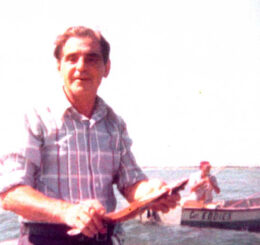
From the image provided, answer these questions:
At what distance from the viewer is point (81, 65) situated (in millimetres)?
2252

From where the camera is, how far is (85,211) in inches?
66.6

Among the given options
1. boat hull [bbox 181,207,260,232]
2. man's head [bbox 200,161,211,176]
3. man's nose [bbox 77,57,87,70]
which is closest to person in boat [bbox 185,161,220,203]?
man's head [bbox 200,161,211,176]

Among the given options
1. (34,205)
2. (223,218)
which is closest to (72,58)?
(34,205)

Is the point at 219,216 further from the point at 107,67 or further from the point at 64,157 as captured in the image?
the point at 64,157

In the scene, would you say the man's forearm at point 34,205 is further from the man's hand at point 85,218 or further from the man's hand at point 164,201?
the man's hand at point 164,201

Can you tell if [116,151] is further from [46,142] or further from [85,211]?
[85,211]

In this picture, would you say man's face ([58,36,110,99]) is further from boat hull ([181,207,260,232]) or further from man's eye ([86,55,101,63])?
boat hull ([181,207,260,232])

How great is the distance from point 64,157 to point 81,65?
62 centimetres

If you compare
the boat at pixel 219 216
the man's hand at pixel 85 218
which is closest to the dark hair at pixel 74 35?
the man's hand at pixel 85 218

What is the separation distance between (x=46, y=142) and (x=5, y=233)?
64.2 ft

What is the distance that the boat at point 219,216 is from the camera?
15798 millimetres

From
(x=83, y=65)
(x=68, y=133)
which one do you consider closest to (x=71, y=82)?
(x=83, y=65)

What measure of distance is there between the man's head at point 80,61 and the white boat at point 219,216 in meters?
14.3

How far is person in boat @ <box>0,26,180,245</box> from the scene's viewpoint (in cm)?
186
